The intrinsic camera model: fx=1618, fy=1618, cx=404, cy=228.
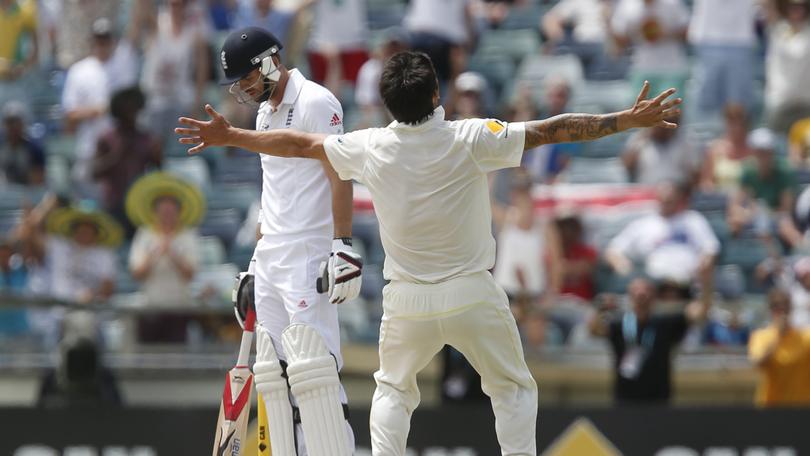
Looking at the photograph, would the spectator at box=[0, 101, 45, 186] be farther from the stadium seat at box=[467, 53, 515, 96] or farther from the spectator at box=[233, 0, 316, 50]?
the stadium seat at box=[467, 53, 515, 96]

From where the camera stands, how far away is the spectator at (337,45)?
14.7 meters

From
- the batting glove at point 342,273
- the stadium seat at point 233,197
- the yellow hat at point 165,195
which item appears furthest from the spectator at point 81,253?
the batting glove at point 342,273

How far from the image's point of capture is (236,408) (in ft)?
24.7

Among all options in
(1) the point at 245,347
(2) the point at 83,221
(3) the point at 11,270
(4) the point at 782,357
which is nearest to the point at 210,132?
(1) the point at 245,347

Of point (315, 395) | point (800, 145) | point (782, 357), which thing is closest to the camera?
point (315, 395)

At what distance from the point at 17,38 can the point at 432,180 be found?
1024 cm

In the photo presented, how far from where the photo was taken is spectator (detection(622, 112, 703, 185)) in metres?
12.9

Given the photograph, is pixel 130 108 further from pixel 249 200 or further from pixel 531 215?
pixel 531 215

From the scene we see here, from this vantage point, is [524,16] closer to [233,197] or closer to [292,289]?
[233,197]

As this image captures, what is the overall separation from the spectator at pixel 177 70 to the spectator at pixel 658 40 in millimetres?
3873

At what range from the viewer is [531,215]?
39.4 feet

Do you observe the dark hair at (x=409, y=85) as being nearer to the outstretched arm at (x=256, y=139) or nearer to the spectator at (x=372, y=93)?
the outstretched arm at (x=256, y=139)

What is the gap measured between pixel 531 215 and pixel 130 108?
3.87 m

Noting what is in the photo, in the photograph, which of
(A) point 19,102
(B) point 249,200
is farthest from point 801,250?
(A) point 19,102
